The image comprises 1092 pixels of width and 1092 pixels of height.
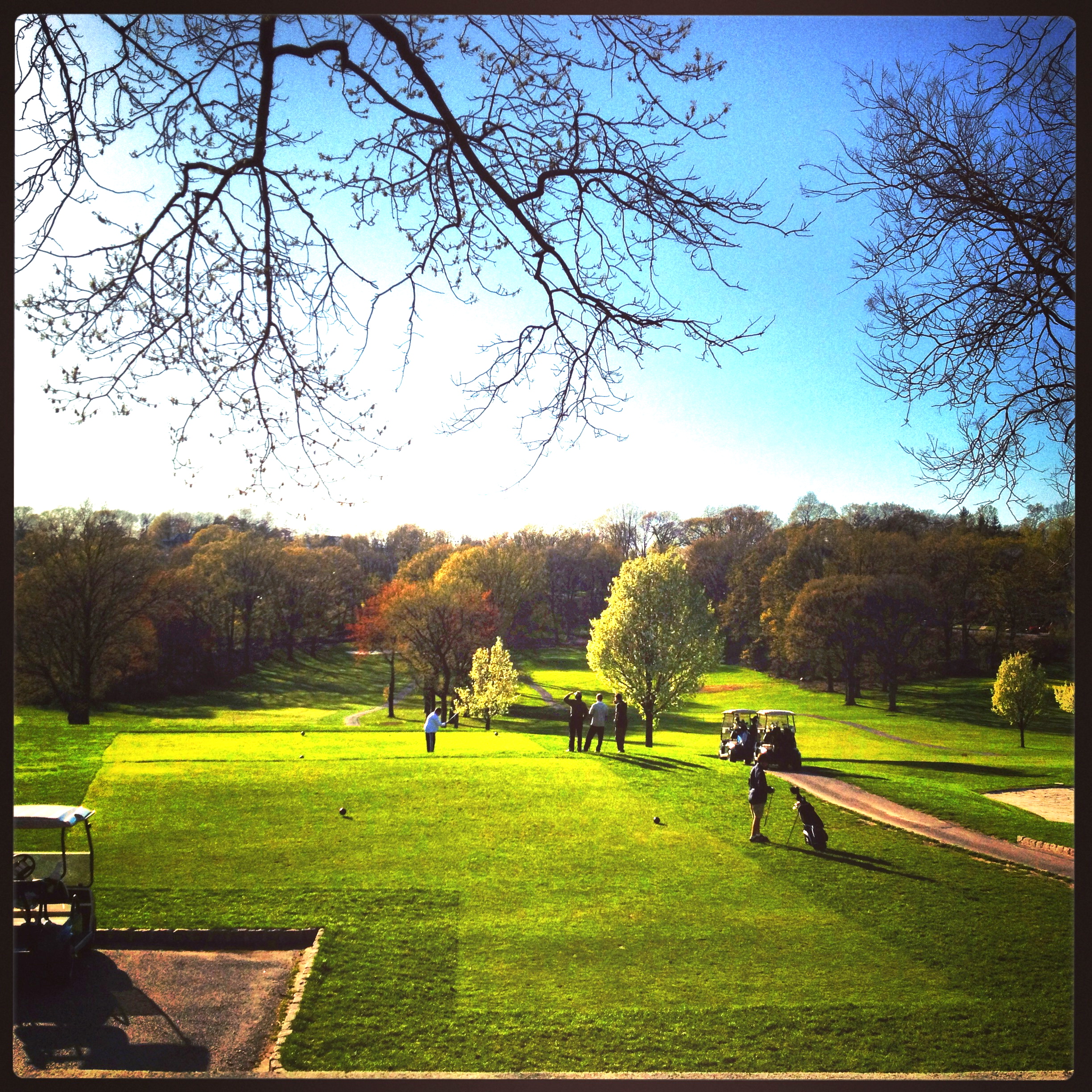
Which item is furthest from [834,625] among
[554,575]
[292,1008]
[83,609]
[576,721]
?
[83,609]

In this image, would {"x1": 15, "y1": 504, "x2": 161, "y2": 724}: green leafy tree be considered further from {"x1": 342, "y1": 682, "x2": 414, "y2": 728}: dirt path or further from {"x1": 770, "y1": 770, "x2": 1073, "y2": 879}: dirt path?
{"x1": 770, "y1": 770, "x2": 1073, "y2": 879}: dirt path

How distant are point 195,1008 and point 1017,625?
19.0ft

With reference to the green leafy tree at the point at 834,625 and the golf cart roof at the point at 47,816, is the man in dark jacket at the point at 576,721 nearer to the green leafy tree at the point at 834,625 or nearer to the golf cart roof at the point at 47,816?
the green leafy tree at the point at 834,625

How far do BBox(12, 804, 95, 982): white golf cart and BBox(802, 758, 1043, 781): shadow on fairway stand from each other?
284 inches

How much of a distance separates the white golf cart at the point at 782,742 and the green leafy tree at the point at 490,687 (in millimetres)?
4079

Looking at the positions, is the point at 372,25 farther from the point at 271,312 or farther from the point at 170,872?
the point at 170,872

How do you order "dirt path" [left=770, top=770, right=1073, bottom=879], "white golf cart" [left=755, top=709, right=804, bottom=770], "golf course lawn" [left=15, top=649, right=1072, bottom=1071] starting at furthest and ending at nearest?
"white golf cart" [left=755, top=709, right=804, bottom=770] < "dirt path" [left=770, top=770, right=1073, bottom=879] < "golf course lawn" [left=15, top=649, right=1072, bottom=1071]

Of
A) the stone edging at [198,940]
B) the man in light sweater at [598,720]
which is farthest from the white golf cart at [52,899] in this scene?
the man in light sweater at [598,720]

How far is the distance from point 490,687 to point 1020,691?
9.39 meters

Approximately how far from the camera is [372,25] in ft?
11.1

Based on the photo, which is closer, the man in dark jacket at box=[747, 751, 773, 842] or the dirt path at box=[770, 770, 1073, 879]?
the dirt path at box=[770, 770, 1073, 879]

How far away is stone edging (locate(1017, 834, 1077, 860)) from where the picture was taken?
19.6ft

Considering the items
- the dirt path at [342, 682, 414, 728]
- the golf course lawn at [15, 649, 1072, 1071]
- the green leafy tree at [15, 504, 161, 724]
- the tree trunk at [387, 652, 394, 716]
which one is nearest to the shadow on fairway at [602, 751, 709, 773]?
the golf course lawn at [15, 649, 1072, 1071]

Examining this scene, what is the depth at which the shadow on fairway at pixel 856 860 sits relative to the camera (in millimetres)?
5344
